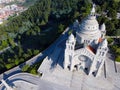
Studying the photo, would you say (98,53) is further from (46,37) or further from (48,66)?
(46,37)

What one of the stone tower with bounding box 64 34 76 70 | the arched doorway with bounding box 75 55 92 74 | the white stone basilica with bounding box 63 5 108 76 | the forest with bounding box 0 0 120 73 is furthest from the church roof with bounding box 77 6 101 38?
the forest with bounding box 0 0 120 73

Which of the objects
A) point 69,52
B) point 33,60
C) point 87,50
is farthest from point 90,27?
point 33,60

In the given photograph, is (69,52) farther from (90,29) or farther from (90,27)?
(90,27)

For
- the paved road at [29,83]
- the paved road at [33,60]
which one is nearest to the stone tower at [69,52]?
the paved road at [29,83]

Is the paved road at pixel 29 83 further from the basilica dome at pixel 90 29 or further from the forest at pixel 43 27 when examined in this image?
the basilica dome at pixel 90 29

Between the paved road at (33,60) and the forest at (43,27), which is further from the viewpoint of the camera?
the forest at (43,27)

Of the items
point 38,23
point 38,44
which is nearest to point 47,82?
Result: point 38,44

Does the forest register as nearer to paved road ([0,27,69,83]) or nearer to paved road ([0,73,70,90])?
paved road ([0,27,69,83])
